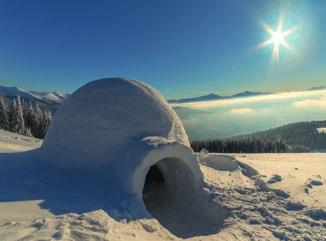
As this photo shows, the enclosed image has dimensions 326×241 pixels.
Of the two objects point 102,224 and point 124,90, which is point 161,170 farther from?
point 102,224

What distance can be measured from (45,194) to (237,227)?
503 cm

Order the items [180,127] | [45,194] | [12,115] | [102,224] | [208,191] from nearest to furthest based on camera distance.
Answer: [102,224]
[45,194]
[208,191]
[180,127]
[12,115]

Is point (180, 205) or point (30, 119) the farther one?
point (30, 119)

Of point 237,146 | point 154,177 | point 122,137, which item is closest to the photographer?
point 122,137

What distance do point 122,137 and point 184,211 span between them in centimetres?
309

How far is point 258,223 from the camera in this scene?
28.1ft

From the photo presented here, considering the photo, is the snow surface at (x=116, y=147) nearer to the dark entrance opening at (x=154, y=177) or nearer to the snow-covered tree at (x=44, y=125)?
the dark entrance opening at (x=154, y=177)

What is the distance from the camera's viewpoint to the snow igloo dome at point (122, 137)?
896 cm

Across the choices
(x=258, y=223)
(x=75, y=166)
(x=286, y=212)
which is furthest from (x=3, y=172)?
(x=286, y=212)

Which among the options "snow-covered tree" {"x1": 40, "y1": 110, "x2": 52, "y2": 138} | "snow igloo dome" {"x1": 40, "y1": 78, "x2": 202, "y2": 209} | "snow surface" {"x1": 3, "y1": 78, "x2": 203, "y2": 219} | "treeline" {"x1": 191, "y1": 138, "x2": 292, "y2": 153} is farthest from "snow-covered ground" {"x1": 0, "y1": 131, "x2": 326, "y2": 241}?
"snow-covered tree" {"x1": 40, "y1": 110, "x2": 52, "y2": 138}

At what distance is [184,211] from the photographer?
397 inches

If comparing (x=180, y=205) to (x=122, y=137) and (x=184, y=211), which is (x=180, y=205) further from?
(x=122, y=137)

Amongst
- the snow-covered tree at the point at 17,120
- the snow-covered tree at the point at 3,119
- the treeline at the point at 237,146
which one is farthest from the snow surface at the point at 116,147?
the treeline at the point at 237,146

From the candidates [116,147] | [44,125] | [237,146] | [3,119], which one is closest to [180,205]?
[116,147]
